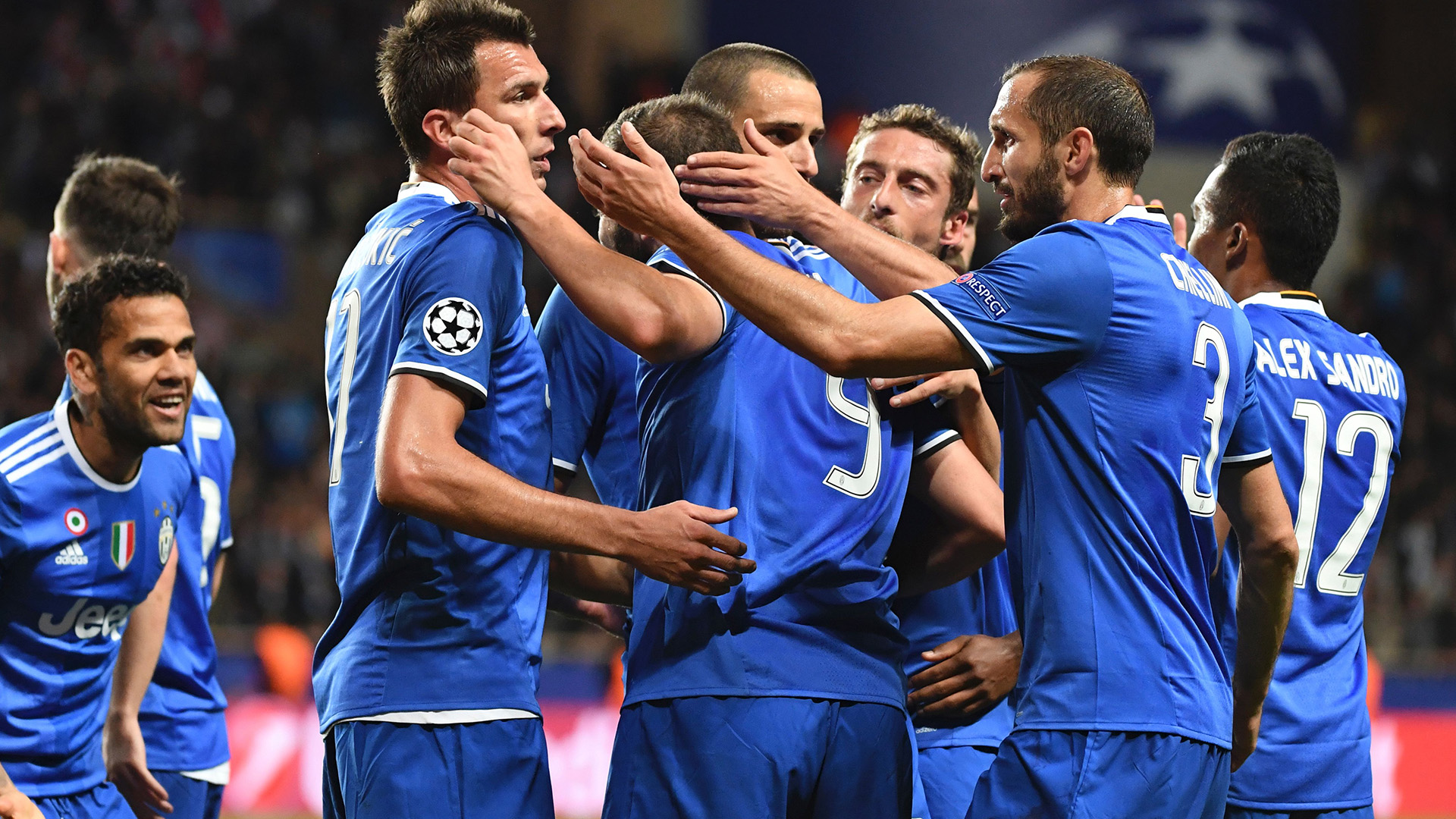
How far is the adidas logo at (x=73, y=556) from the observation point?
432cm

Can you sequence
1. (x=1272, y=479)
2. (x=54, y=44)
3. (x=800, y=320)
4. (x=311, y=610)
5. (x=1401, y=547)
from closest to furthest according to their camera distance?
(x=800, y=320), (x=1272, y=479), (x=311, y=610), (x=1401, y=547), (x=54, y=44)

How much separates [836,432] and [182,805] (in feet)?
9.68

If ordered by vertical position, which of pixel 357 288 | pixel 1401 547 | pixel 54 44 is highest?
pixel 54 44

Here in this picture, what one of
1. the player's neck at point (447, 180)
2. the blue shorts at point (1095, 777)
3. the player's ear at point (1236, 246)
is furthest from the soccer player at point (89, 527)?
the player's ear at point (1236, 246)

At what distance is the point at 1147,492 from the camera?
3.36 meters

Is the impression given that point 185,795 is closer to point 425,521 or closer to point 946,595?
point 425,521

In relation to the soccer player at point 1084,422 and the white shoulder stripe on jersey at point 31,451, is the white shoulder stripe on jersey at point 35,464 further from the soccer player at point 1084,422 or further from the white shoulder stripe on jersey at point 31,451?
the soccer player at point 1084,422

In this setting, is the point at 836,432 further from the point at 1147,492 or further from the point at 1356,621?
the point at 1356,621

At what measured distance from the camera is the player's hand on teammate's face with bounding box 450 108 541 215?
336cm

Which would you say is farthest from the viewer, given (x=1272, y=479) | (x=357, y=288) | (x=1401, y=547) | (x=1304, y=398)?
(x=1401, y=547)

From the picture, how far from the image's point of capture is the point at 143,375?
451 centimetres

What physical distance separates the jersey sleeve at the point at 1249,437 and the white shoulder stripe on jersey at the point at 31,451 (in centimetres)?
330

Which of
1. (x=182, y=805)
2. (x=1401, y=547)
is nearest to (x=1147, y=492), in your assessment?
(x=182, y=805)

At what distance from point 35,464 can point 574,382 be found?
5.55ft
